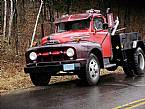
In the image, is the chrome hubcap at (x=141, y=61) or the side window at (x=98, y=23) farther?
the chrome hubcap at (x=141, y=61)

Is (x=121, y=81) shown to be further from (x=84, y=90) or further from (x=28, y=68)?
(x=28, y=68)

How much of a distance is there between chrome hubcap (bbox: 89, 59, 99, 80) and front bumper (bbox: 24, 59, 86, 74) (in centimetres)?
44

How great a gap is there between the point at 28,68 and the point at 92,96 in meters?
2.76

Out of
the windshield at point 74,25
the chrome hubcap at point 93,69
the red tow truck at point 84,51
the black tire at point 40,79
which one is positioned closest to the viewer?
the red tow truck at point 84,51

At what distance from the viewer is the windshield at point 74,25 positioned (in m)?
12.8

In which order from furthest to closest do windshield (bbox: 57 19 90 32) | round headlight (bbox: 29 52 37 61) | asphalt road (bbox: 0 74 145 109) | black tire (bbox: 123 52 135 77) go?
1. black tire (bbox: 123 52 135 77)
2. windshield (bbox: 57 19 90 32)
3. round headlight (bbox: 29 52 37 61)
4. asphalt road (bbox: 0 74 145 109)

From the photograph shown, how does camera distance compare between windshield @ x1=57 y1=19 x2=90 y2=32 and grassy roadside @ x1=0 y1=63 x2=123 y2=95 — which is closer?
grassy roadside @ x1=0 y1=63 x2=123 y2=95

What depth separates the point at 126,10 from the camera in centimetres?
2683

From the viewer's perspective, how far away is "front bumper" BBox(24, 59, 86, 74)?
433 inches

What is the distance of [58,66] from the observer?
437 inches

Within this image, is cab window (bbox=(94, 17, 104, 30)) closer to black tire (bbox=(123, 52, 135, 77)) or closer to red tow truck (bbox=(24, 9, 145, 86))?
red tow truck (bbox=(24, 9, 145, 86))

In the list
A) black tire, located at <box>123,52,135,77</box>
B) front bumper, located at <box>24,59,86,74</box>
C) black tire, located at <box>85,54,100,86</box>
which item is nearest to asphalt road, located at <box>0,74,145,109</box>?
black tire, located at <box>85,54,100,86</box>

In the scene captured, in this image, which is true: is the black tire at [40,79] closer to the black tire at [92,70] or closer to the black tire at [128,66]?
the black tire at [92,70]

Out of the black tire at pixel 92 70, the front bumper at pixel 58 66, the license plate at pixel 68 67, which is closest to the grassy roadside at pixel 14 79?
the front bumper at pixel 58 66
